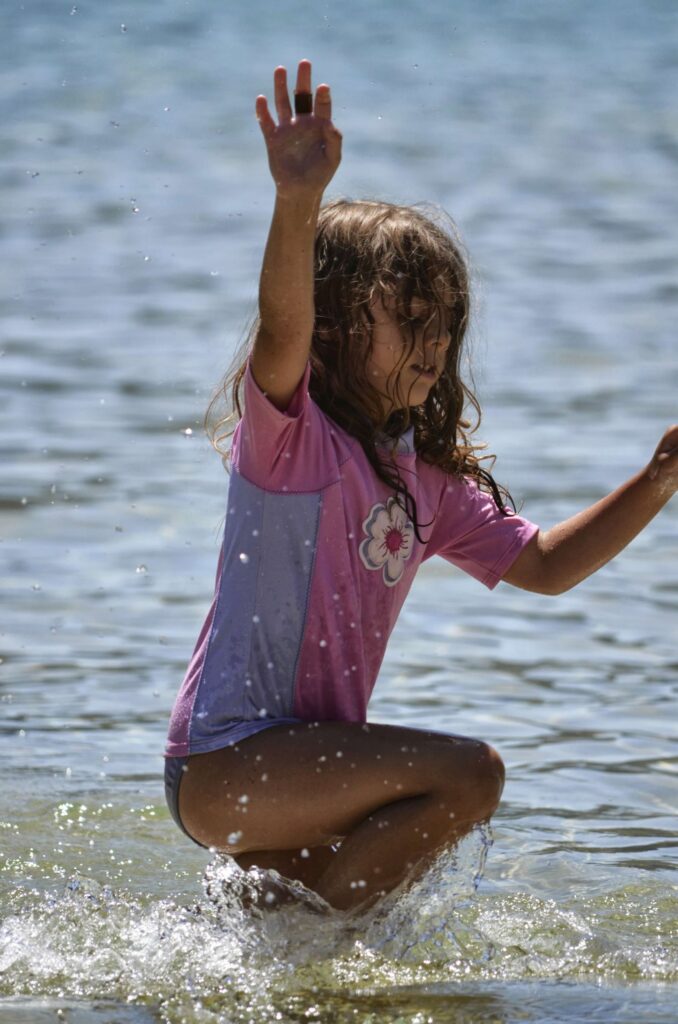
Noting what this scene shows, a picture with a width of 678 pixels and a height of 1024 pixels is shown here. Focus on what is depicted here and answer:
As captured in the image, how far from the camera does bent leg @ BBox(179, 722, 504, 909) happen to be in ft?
9.79

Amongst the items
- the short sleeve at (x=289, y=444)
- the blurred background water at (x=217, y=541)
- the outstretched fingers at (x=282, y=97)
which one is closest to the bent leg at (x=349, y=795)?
the blurred background water at (x=217, y=541)

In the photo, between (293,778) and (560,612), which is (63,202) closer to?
(560,612)

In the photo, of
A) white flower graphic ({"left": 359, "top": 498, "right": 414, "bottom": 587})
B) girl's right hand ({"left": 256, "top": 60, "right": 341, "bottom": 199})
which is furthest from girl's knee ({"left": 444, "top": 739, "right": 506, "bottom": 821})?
girl's right hand ({"left": 256, "top": 60, "right": 341, "bottom": 199})

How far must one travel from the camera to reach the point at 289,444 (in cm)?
301

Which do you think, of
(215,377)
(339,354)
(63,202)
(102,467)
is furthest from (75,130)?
(339,354)

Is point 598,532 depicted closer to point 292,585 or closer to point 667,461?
point 667,461

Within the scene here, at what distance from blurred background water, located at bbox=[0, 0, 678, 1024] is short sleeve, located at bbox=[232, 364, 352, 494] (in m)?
0.76

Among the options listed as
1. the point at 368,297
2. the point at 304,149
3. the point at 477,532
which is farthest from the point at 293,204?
the point at 477,532

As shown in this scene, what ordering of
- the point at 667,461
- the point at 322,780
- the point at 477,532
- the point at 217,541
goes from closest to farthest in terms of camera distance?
1. the point at 322,780
2. the point at 667,461
3. the point at 477,532
4. the point at 217,541

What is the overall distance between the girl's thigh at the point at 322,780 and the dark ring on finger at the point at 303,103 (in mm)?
1016

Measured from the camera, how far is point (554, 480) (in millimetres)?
6965

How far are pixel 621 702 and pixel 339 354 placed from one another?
207cm

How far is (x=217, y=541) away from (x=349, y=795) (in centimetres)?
324

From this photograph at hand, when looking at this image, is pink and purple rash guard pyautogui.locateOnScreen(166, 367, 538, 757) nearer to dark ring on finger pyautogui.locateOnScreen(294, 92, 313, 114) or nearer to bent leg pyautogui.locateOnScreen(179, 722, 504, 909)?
bent leg pyautogui.locateOnScreen(179, 722, 504, 909)
